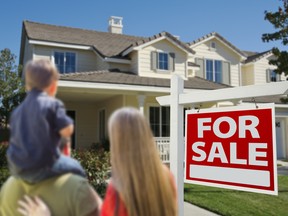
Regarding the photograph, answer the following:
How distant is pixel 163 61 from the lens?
16672mm

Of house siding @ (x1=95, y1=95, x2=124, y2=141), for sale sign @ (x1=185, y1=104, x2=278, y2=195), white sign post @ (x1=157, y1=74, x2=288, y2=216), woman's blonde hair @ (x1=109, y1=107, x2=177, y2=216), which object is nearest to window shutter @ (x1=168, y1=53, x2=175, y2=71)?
house siding @ (x1=95, y1=95, x2=124, y2=141)

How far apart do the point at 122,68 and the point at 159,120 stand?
10.2 feet

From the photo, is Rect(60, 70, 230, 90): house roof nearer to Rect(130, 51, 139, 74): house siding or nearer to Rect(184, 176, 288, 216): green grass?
Rect(130, 51, 139, 74): house siding

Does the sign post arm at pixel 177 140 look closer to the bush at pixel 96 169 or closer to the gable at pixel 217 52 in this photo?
the bush at pixel 96 169

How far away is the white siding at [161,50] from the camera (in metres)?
16.0

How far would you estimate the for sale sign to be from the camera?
3.51 meters

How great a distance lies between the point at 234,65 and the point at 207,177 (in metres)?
17.0

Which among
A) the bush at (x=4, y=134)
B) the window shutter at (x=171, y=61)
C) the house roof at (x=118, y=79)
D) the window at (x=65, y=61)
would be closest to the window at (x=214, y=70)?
the window shutter at (x=171, y=61)

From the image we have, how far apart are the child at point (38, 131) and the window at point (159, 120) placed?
1429 centimetres

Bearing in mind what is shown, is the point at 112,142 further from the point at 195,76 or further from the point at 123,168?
the point at 195,76

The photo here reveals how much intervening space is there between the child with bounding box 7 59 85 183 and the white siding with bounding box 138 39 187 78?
14.5m

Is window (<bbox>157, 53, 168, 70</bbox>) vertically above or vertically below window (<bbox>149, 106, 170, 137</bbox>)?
above

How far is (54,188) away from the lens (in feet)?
4.92

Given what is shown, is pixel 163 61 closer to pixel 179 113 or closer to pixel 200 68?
pixel 200 68
